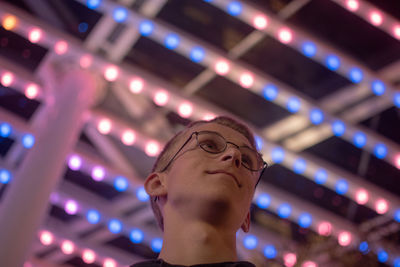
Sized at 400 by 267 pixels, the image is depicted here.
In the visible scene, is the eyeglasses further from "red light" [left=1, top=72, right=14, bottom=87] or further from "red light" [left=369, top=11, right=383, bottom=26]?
"red light" [left=1, top=72, right=14, bottom=87]

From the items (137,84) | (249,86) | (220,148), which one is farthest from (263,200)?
(220,148)

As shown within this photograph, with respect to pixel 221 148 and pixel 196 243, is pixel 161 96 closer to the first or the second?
pixel 221 148

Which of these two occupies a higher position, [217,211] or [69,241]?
[69,241]

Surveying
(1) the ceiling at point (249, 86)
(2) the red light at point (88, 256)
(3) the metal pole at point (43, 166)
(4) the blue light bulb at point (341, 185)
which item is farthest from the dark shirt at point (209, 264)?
(2) the red light at point (88, 256)

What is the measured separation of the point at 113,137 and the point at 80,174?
168 centimetres

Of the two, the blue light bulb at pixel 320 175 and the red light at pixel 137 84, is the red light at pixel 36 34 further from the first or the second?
the blue light bulb at pixel 320 175

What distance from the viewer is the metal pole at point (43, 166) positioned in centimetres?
313

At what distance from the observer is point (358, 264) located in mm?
2207

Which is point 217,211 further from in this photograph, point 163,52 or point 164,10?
point 163,52

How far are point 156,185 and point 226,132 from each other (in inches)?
13.1

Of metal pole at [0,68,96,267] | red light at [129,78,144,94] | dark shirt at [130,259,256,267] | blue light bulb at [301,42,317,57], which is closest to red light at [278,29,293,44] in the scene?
blue light bulb at [301,42,317,57]

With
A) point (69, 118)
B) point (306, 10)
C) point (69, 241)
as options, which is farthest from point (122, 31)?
point (69, 241)

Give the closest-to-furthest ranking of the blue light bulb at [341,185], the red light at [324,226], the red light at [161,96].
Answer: the red light at [161,96] → the blue light bulb at [341,185] → the red light at [324,226]

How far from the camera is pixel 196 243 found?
4.75 feet
